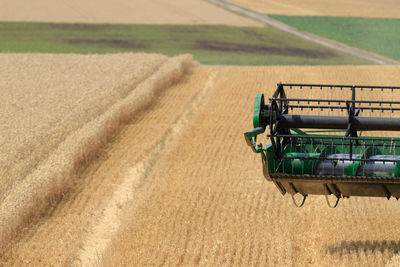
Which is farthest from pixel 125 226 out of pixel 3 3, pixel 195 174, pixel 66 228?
pixel 3 3

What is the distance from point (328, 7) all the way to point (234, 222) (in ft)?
191

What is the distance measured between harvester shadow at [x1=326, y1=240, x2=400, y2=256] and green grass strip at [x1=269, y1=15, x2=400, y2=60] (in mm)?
37161

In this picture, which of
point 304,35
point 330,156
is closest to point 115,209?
point 330,156

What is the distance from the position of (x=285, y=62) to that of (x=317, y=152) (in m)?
31.5

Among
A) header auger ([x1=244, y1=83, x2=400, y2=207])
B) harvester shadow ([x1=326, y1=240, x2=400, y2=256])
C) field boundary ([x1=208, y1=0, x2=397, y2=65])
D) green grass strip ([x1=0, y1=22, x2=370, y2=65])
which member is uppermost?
header auger ([x1=244, y1=83, x2=400, y2=207])

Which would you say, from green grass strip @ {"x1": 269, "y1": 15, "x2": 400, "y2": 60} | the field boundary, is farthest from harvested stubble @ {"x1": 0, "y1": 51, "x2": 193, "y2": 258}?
green grass strip @ {"x1": 269, "y1": 15, "x2": 400, "y2": 60}

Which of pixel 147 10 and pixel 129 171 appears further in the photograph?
pixel 147 10

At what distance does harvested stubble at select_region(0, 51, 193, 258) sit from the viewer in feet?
42.5

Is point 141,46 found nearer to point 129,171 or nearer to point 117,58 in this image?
point 117,58

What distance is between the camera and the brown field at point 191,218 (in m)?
10.1

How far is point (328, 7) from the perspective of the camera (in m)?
Answer: 66.4

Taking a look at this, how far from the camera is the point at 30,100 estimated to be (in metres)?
21.5

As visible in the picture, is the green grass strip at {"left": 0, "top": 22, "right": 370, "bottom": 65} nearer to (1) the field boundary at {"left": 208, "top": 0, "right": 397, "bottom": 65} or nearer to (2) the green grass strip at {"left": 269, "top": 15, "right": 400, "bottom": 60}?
(1) the field boundary at {"left": 208, "top": 0, "right": 397, "bottom": 65}

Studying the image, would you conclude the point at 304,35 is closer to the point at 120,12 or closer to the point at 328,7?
the point at 328,7
